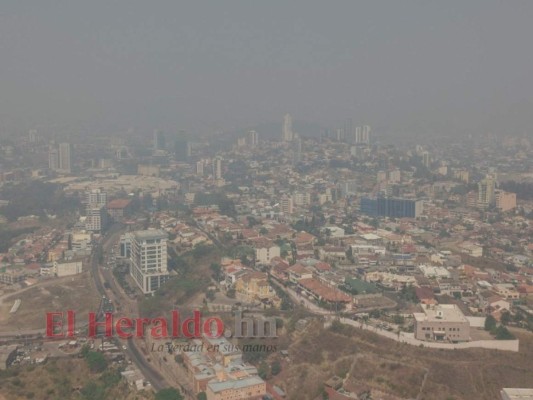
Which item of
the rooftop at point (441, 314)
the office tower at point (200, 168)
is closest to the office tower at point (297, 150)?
the office tower at point (200, 168)

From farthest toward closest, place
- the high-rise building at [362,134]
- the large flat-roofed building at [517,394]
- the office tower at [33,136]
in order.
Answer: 1. the high-rise building at [362,134]
2. the office tower at [33,136]
3. the large flat-roofed building at [517,394]

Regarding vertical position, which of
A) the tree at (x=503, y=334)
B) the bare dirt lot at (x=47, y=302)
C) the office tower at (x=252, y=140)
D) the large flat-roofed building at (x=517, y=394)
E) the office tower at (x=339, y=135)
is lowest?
the bare dirt lot at (x=47, y=302)

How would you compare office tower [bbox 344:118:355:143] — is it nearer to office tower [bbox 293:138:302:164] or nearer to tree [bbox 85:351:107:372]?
office tower [bbox 293:138:302:164]

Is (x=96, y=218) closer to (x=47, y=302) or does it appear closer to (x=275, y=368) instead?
(x=47, y=302)

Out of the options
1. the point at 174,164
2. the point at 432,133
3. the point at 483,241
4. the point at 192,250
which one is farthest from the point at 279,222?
the point at 432,133

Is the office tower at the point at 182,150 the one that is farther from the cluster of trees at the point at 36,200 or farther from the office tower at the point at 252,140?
the cluster of trees at the point at 36,200

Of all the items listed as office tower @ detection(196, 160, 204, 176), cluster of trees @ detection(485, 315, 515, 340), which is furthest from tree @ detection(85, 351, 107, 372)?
office tower @ detection(196, 160, 204, 176)
